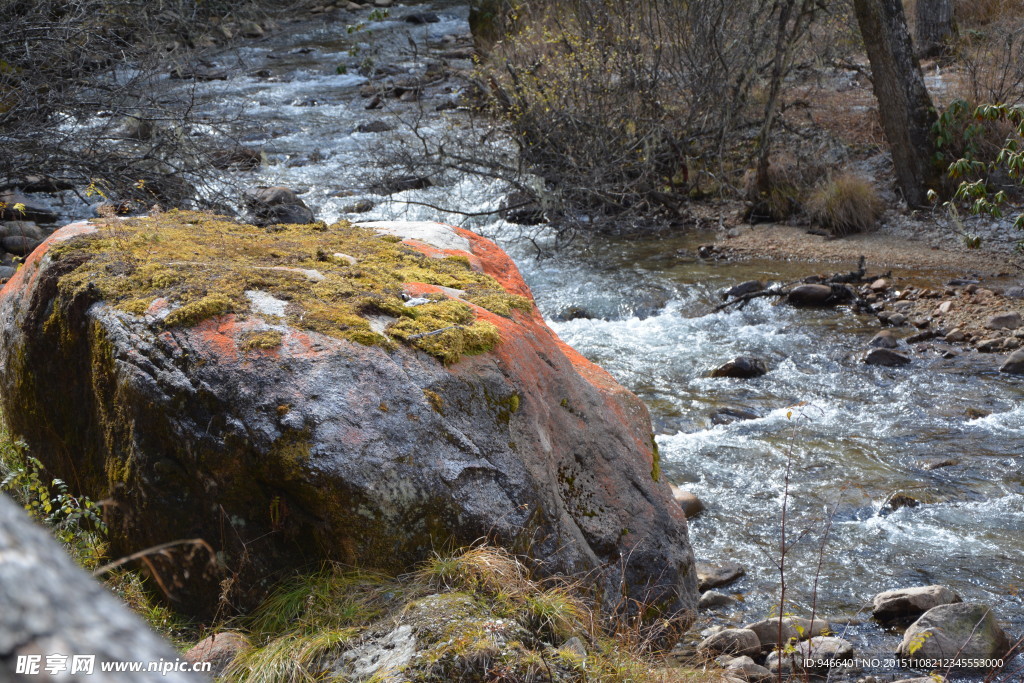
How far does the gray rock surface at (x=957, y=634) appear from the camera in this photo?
3.68 meters

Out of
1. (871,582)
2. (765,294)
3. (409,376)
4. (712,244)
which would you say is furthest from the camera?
(712,244)

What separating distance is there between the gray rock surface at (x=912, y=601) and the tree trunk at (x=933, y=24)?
13505 mm

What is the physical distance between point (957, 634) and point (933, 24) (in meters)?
14.3

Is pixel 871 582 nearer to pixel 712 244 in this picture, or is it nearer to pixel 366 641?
pixel 366 641

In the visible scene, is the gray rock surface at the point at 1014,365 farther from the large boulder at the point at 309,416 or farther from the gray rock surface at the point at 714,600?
the large boulder at the point at 309,416

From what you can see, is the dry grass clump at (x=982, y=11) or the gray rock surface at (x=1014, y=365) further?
the dry grass clump at (x=982, y=11)

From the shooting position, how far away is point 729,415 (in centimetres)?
641

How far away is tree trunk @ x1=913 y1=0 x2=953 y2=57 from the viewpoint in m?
15.0

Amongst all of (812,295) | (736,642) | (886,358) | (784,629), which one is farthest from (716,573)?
(812,295)

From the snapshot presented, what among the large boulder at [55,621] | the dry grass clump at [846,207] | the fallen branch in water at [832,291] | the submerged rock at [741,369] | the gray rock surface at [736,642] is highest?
the large boulder at [55,621]

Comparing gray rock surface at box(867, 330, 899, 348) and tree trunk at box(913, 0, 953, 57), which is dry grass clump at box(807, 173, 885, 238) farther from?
tree trunk at box(913, 0, 953, 57)

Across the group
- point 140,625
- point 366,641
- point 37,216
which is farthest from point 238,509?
point 37,216

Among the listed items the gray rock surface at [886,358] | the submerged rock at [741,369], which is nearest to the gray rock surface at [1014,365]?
the gray rock surface at [886,358]

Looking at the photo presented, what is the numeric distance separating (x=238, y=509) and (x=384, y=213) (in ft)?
28.2
